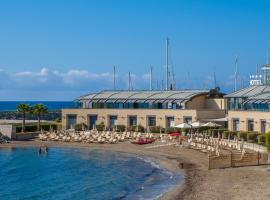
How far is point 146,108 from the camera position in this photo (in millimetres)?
83812

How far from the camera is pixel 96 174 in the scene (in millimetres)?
49500

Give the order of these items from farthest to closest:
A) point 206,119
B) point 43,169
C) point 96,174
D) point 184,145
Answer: point 206,119 < point 184,145 < point 43,169 < point 96,174

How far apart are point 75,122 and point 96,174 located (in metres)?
40.7

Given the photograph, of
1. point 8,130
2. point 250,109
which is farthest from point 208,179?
point 8,130

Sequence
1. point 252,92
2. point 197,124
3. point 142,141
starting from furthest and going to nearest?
point 252,92
point 197,124
point 142,141

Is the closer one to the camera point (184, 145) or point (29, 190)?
point (29, 190)

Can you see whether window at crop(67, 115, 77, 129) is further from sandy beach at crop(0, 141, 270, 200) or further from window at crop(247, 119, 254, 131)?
window at crop(247, 119, 254, 131)

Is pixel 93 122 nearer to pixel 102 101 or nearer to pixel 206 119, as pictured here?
pixel 102 101

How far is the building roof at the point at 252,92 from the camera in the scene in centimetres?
7269

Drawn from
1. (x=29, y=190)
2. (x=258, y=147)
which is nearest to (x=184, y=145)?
(x=258, y=147)

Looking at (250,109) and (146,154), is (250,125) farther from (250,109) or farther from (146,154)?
(146,154)

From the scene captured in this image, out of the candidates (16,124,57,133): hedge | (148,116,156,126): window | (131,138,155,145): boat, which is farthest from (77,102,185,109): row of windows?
(131,138,155,145): boat

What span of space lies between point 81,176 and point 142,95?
3960 cm

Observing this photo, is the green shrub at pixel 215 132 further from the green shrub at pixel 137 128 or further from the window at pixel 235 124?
the green shrub at pixel 137 128
